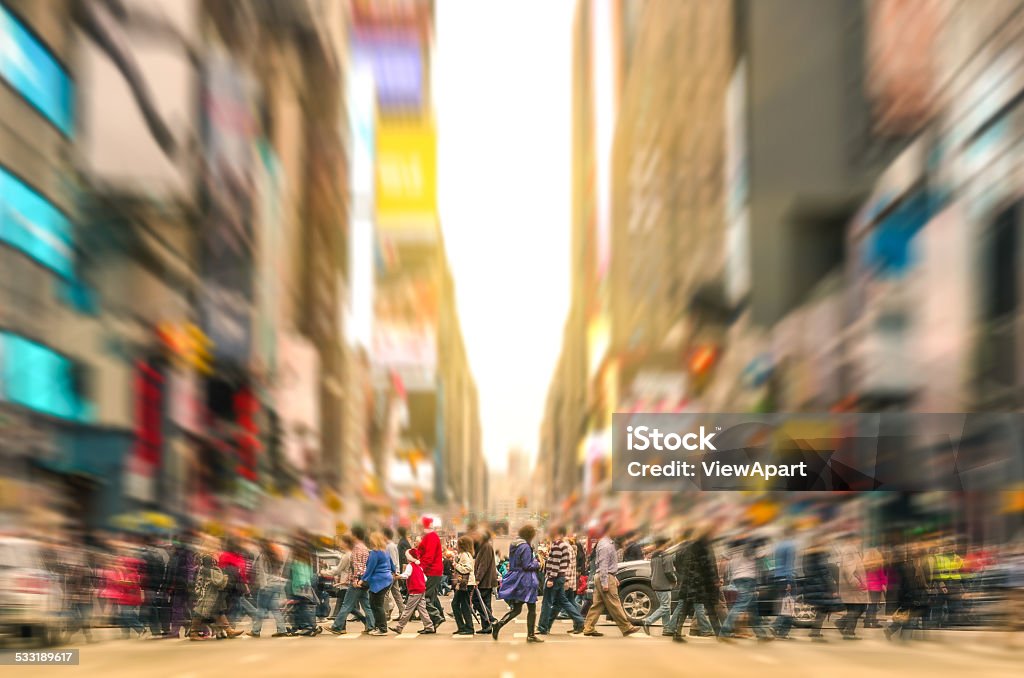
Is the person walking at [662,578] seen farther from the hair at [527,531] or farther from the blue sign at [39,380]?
the blue sign at [39,380]

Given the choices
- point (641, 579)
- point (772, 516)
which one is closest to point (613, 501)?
point (772, 516)

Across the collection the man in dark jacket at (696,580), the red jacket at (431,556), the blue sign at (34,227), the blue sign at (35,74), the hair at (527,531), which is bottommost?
the man in dark jacket at (696,580)

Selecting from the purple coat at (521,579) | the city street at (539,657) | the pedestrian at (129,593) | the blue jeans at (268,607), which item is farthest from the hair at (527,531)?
the pedestrian at (129,593)

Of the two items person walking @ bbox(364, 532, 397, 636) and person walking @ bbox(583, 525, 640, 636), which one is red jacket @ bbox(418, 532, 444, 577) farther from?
person walking @ bbox(583, 525, 640, 636)

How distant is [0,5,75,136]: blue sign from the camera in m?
32.9

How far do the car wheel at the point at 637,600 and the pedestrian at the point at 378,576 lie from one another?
14.8 ft

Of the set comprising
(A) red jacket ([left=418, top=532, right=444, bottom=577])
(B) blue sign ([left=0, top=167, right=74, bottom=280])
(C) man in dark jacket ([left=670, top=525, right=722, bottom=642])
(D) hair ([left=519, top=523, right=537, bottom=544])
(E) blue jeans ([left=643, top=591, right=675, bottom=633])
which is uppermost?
(B) blue sign ([left=0, top=167, right=74, bottom=280])

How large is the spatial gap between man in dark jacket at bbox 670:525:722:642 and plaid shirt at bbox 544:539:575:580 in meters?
1.75

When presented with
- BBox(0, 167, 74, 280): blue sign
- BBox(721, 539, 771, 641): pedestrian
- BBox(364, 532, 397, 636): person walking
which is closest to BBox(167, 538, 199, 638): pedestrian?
BBox(364, 532, 397, 636): person walking

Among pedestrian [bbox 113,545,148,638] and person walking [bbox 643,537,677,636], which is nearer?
person walking [bbox 643,537,677,636]

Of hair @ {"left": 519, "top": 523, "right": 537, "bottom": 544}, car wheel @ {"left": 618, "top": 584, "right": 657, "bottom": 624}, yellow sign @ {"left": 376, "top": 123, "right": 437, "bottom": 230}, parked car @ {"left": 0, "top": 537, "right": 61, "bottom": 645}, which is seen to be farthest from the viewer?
yellow sign @ {"left": 376, "top": 123, "right": 437, "bottom": 230}

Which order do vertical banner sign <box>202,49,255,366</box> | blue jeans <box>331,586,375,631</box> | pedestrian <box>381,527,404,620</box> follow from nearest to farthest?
blue jeans <box>331,586,375,631</box>, pedestrian <box>381,527,404,620</box>, vertical banner sign <box>202,49,255,366</box>

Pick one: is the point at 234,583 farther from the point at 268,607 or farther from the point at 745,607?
the point at 745,607

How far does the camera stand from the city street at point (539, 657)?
14220 millimetres
